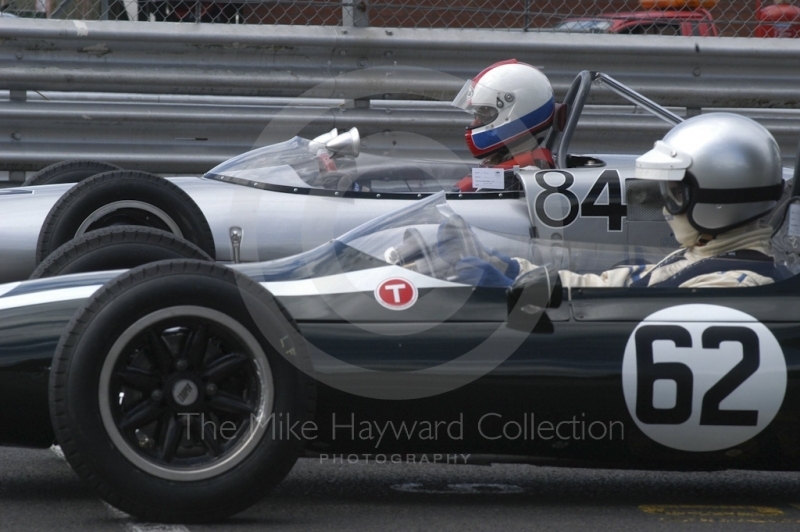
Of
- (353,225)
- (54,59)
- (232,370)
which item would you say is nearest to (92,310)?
(232,370)

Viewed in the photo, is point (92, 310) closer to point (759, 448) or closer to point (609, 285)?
point (609, 285)

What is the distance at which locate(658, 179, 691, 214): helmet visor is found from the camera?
4051 millimetres

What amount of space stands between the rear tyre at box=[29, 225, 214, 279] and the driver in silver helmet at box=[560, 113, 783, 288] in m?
1.58

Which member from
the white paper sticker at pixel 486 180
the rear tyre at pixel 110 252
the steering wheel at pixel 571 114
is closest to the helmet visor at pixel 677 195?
the rear tyre at pixel 110 252

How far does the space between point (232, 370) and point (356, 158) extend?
3.16 meters

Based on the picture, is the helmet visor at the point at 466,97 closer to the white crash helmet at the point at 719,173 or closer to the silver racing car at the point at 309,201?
the silver racing car at the point at 309,201

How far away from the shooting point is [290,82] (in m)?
8.41

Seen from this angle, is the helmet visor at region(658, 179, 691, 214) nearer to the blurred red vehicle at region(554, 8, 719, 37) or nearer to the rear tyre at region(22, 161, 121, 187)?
the rear tyre at region(22, 161, 121, 187)

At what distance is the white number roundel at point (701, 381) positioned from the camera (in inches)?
142

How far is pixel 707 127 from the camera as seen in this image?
4.07 metres

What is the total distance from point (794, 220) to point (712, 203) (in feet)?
1.19

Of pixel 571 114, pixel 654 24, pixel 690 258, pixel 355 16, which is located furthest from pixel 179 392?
pixel 654 24

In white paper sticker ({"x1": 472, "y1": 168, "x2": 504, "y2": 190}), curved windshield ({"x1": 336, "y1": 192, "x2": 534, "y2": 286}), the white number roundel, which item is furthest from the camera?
white paper sticker ({"x1": 472, "y1": 168, "x2": 504, "y2": 190})

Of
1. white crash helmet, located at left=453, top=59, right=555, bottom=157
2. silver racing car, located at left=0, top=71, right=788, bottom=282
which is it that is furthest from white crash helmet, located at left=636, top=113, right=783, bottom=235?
white crash helmet, located at left=453, top=59, right=555, bottom=157
